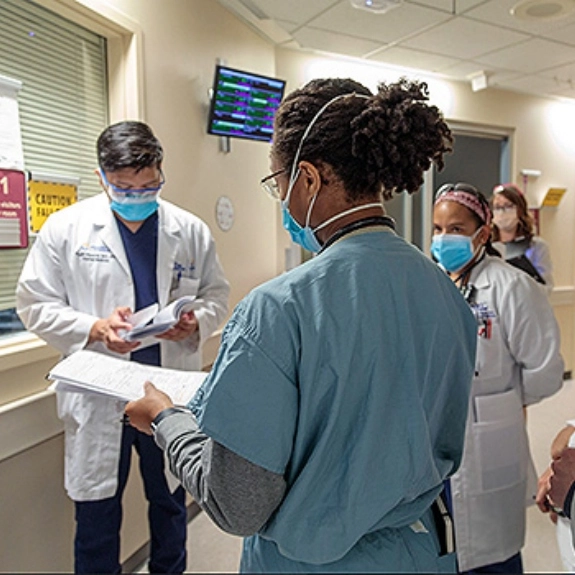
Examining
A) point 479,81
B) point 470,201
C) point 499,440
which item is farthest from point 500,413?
point 479,81

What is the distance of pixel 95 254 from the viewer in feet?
4.84

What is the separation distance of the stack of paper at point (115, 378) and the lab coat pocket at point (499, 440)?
29.0 inches

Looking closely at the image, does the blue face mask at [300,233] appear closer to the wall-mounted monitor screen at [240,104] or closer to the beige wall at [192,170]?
the beige wall at [192,170]

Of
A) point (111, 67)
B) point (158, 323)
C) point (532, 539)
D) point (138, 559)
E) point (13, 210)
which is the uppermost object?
point (111, 67)

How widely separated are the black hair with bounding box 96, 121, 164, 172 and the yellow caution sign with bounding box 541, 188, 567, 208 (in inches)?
39.2

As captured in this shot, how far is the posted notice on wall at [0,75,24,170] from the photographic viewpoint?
123 centimetres

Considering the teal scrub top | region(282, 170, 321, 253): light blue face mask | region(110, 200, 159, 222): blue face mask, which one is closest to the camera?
the teal scrub top

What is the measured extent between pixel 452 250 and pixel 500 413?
0.45 m

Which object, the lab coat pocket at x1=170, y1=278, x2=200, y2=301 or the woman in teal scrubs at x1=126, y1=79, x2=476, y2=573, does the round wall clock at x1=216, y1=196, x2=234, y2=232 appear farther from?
the woman in teal scrubs at x1=126, y1=79, x2=476, y2=573

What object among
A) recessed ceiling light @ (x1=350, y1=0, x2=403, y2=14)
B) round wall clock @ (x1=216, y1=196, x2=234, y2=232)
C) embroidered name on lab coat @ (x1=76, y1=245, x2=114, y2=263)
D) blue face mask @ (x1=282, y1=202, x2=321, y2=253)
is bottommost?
embroidered name on lab coat @ (x1=76, y1=245, x2=114, y2=263)

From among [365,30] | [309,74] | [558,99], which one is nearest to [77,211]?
[309,74]

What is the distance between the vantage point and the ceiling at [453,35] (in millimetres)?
852

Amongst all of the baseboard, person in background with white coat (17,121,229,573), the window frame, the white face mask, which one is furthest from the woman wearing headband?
the baseboard

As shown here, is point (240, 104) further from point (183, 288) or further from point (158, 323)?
point (158, 323)
